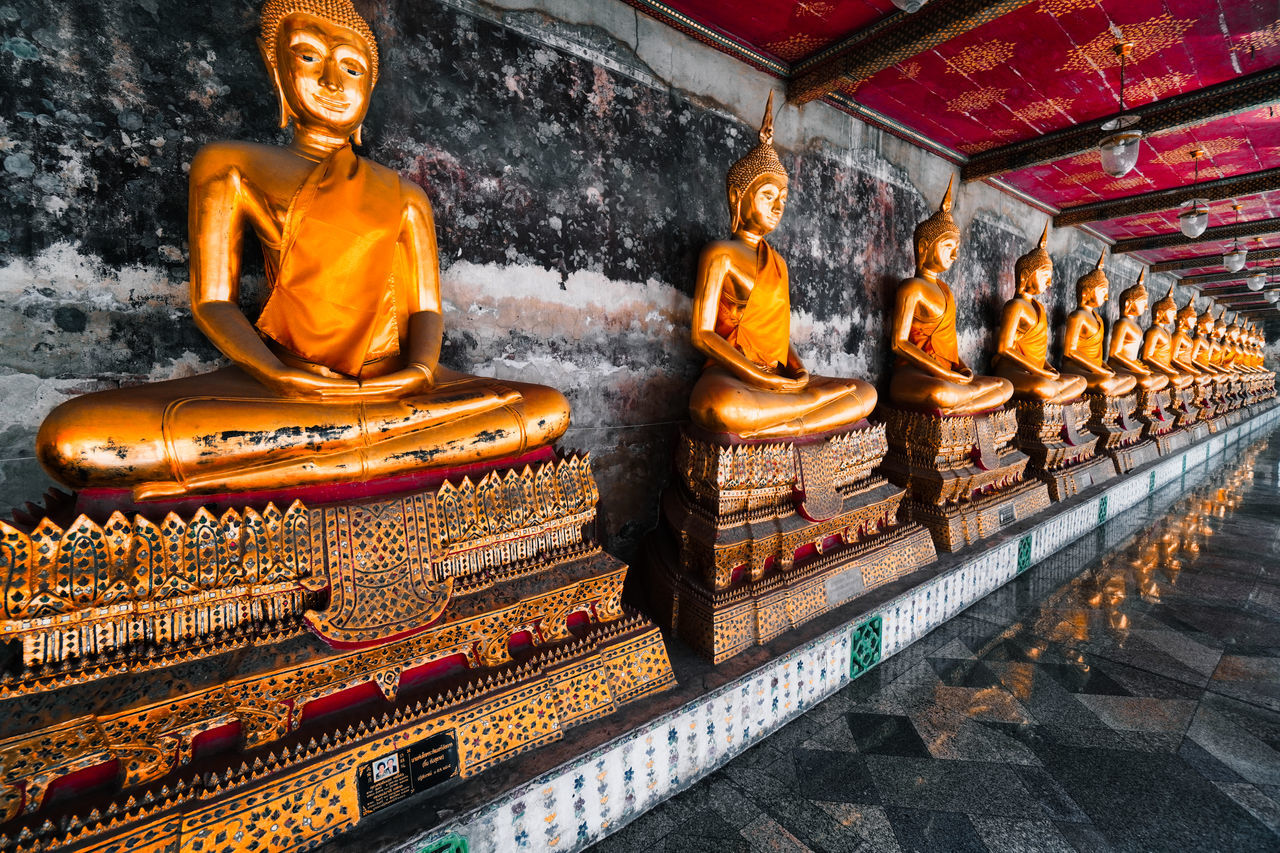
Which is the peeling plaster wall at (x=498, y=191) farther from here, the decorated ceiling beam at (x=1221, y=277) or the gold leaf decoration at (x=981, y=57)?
the decorated ceiling beam at (x=1221, y=277)

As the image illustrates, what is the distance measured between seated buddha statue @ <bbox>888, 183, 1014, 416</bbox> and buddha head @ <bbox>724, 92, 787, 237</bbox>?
1726mm

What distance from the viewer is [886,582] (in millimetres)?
2902

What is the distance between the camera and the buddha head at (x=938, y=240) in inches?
166

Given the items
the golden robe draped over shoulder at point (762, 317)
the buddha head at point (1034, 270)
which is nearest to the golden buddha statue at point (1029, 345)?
the buddha head at point (1034, 270)

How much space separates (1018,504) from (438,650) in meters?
4.38

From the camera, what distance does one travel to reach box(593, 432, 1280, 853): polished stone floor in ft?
5.47

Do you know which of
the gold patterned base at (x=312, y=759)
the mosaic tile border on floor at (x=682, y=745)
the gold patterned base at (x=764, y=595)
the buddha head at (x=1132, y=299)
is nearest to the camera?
the gold patterned base at (x=312, y=759)

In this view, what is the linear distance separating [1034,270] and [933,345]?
210 centimetres

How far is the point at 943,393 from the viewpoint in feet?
11.8

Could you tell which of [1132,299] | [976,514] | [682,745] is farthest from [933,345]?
[1132,299]

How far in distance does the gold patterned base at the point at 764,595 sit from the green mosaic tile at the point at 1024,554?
1.41 m

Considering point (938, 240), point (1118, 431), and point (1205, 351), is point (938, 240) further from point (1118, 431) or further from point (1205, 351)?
point (1205, 351)

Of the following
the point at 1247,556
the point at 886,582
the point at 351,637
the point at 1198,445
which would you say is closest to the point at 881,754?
the point at 886,582

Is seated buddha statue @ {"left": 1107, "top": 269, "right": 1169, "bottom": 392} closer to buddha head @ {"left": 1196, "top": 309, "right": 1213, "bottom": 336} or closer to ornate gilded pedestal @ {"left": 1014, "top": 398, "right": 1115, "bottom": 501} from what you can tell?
ornate gilded pedestal @ {"left": 1014, "top": 398, "right": 1115, "bottom": 501}
